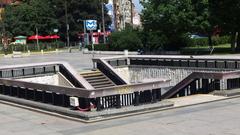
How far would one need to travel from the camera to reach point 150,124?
13523 millimetres

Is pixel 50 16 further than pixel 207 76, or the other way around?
pixel 50 16

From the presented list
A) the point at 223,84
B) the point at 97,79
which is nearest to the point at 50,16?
the point at 97,79

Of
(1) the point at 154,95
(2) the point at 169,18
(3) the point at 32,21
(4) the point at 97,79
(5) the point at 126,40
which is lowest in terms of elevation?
(4) the point at 97,79

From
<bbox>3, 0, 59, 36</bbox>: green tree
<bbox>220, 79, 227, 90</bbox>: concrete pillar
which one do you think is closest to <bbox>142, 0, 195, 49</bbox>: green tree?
<bbox>220, 79, 227, 90</bbox>: concrete pillar

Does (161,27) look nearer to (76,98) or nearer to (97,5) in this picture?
(76,98)

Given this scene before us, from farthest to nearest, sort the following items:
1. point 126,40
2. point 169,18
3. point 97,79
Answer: point 126,40, point 169,18, point 97,79

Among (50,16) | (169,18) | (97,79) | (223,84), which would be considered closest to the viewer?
(223,84)

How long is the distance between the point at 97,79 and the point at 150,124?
64.9 ft

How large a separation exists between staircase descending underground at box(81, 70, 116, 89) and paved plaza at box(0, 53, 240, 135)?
16024 mm

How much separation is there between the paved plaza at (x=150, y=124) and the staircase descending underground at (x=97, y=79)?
16.0 metres

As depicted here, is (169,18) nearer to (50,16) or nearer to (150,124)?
(150,124)

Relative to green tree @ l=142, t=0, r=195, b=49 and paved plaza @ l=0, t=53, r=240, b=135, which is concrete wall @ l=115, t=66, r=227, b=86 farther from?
green tree @ l=142, t=0, r=195, b=49

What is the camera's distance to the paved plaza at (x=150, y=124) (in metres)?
12.6

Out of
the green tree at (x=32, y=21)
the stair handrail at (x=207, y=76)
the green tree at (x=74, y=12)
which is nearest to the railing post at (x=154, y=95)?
the stair handrail at (x=207, y=76)
